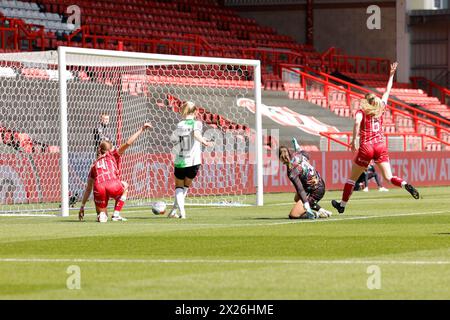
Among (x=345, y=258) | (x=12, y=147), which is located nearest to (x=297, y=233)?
(x=345, y=258)

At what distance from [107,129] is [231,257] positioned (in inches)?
506

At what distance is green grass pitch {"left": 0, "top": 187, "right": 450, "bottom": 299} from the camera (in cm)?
930

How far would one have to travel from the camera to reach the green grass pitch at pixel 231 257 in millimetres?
9297

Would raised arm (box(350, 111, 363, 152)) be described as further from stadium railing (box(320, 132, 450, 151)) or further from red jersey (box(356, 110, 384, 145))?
stadium railing (box(320, 132, 450, 151))

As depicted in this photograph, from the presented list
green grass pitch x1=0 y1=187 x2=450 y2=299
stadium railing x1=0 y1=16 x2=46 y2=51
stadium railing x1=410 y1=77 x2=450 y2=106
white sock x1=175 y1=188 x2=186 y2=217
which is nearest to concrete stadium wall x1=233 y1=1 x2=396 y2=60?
stadium railing x1=410 y1=77 x2=450 y2=106

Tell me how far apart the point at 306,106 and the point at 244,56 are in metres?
2.73

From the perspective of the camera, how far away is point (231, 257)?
466 inches

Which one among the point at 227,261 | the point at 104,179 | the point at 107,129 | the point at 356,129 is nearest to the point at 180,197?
the point at 104,179

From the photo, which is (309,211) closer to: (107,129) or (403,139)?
(107,129)

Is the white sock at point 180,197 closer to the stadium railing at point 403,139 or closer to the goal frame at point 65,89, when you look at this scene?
the goal frame at point 65,89
